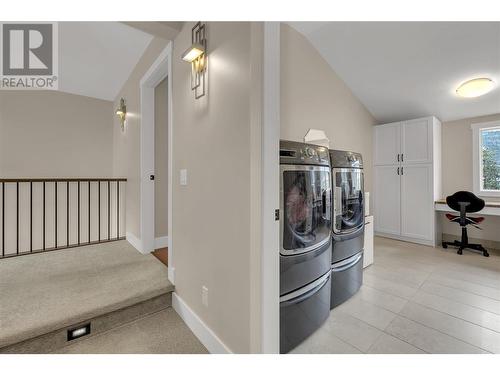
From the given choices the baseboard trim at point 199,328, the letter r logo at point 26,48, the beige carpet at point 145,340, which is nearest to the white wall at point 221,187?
the baseboard trim at point 199,328

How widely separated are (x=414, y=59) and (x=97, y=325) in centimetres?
427

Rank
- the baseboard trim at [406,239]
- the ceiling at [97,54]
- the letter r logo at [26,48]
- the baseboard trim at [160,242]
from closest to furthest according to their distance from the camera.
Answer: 1. the letter r logo at [26,48]
2. the ceiling at [97,54]
3. the baseboard trim at [160,242]
4. the baseboard trim at [406,239]

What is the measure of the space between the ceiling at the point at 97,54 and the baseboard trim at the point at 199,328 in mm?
2690

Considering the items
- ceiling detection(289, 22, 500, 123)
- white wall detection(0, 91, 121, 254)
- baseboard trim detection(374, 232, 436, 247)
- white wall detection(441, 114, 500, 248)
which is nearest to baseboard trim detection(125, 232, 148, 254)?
white wall detection(0, 91, 121, 254)

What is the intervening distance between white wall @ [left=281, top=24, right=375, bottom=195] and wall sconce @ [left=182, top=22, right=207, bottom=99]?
113 cm

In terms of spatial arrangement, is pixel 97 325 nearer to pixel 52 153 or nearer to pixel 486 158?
pixel 52 153

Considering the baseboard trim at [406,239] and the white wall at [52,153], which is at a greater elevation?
the white wall at [52,153]

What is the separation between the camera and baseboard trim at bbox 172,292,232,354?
4.62 ft

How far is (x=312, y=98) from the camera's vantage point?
2926mm

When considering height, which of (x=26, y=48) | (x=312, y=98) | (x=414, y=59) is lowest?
(x=312, y=98)

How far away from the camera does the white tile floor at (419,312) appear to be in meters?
1.59

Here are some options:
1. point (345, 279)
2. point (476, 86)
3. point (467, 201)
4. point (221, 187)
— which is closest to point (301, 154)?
point (221, 187)

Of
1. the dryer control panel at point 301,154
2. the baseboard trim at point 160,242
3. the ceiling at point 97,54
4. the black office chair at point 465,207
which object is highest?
the ceiling at point 97,54

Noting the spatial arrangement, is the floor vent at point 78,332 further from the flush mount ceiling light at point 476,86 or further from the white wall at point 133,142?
the flush mount ceiling light at point 476,86
